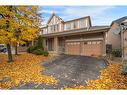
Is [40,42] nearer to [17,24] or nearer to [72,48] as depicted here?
[17,24]

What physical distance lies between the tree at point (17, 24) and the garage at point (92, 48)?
187 inches

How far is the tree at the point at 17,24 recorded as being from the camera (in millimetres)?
9578

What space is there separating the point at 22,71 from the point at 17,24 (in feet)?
8.71

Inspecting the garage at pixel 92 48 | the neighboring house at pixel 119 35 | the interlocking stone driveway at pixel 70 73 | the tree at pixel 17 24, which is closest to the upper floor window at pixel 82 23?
the neighboring house at pixel 119 35

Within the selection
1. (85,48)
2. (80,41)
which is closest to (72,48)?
(80,41)

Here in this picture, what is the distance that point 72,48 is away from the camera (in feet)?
48.7

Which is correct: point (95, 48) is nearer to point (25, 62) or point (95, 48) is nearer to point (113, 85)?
point (25, 62)

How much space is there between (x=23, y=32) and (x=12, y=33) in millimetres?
613

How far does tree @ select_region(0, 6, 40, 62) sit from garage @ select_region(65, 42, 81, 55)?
401 centimetres

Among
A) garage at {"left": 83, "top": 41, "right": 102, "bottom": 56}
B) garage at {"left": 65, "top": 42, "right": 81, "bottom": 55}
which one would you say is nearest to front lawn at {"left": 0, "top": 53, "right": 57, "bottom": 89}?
garage at {"left": 65, "top": 42, "right": 81, "bottom": 55}

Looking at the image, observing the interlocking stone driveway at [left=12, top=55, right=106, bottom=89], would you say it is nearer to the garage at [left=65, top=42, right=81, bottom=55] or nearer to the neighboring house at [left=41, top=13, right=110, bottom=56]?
the neighboring house at [left=41, top=13, right=110, bottom=56]

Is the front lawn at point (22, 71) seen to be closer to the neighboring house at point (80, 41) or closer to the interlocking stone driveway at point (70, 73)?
the interlocking stone driveway at point (70, 73)

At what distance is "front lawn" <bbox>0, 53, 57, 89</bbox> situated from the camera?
6.88 meters

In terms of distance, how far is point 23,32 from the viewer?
1009 centimetres
